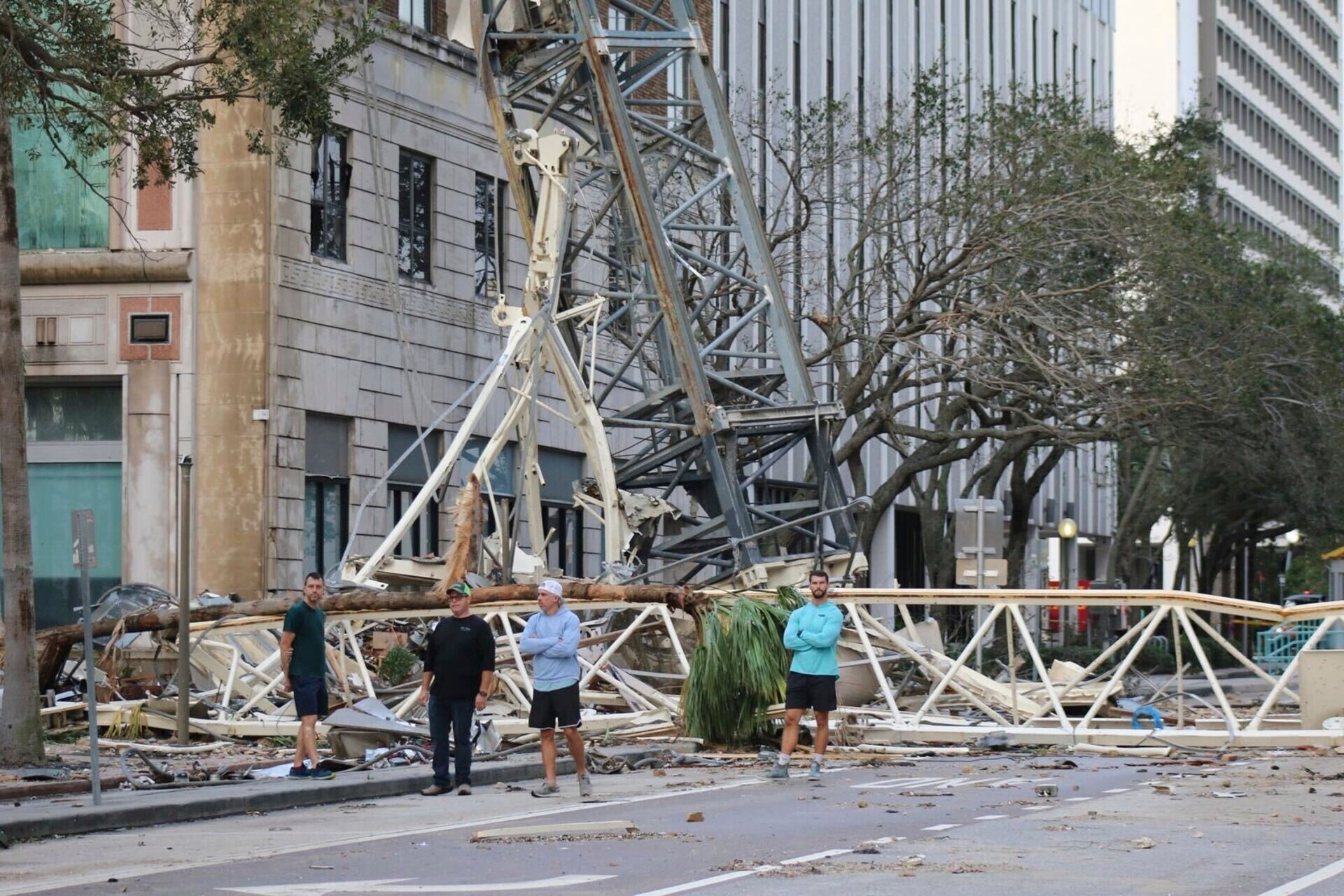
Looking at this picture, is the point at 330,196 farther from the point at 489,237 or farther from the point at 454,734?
the point at 454,734

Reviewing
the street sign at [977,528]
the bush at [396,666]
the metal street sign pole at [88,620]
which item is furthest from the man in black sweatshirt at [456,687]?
the street sign at [977,528]

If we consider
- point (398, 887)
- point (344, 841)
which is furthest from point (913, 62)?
point (398, 887)

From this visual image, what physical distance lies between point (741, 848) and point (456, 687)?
5.17 metres

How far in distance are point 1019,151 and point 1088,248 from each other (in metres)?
1.95

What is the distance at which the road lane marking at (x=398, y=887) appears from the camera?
11.0 meters

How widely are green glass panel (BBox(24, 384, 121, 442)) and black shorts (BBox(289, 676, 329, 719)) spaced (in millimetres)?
13943

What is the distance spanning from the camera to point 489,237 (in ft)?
125

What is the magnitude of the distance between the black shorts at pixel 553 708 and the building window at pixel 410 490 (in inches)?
692

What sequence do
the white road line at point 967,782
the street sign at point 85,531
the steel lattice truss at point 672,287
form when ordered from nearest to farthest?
1. the street sign at point 85,531
2. the white road line at point 967,782
3. the steel lattice truss at point 672,287

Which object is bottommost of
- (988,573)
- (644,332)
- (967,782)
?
(967,782)

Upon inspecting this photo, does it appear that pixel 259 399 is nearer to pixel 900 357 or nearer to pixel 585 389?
pixel 585 389

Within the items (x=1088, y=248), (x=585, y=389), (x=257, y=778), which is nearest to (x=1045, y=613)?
(x=1088, y=248)

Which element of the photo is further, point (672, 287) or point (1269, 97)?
point (1269, 97)

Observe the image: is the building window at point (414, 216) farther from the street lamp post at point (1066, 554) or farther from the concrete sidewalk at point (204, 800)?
the concrete sidewalk at point (204, 800)
